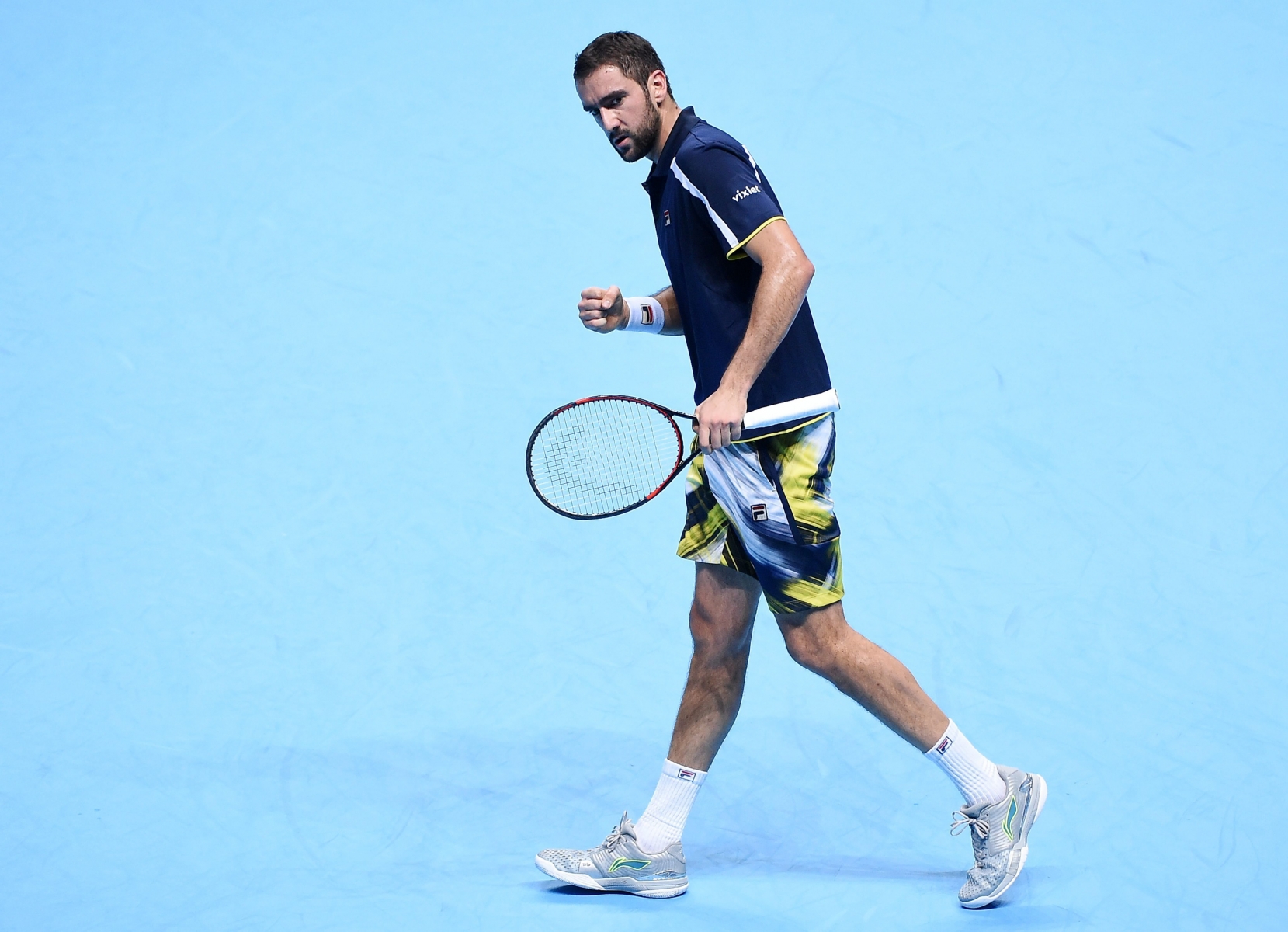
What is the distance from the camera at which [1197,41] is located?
474 centimetres

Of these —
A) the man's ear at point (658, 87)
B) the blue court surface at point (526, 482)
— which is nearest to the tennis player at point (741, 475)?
the man's ear at point (658, 87)

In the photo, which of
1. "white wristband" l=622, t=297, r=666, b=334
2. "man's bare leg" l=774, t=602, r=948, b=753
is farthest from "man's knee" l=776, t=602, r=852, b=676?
"white wristband" l=622, t=297, r=666, b=334

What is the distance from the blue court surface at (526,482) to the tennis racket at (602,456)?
710mm

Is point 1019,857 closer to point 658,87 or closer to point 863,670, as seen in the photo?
point 863,670

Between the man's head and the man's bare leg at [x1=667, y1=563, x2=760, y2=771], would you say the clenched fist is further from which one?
the man's bare leg at [x1=667, y1=563, x2=760, y2=771]

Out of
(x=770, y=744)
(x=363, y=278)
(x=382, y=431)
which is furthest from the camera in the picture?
(x=363, y=278)

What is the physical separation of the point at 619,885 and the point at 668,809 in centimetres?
17

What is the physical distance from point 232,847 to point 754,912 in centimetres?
107

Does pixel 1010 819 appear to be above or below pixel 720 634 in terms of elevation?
below

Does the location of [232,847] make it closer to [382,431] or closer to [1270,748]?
[382,431]

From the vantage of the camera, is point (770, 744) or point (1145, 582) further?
point (1145, 582)

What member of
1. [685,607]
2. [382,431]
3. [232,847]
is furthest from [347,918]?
[382,431]

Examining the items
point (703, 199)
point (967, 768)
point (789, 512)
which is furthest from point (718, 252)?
point (967, 768)

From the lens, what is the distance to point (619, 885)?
2.60m
